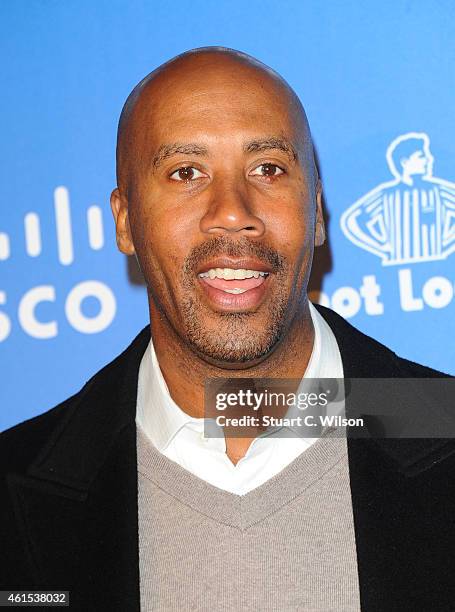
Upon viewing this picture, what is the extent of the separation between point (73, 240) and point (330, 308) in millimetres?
623

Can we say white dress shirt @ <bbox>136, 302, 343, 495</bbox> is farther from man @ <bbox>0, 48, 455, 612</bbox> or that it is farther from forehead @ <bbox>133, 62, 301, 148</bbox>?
forehead @ <bbox>133, 62, 301, 148</bbox>

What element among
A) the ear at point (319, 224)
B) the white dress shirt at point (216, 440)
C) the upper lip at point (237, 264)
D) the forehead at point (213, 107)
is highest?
the forehead at point (213, 107)

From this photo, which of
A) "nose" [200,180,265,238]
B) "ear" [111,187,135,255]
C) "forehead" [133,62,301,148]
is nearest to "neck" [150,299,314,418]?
"ear" [111,187,135,255]

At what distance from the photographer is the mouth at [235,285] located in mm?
1742

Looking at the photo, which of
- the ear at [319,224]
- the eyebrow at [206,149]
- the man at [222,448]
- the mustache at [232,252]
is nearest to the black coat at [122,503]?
the man at [222,448]

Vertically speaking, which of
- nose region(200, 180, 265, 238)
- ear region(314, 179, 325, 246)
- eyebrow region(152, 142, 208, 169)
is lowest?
nose region(200, 180, 265, 238)

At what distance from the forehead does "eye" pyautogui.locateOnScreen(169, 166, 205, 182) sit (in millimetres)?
56

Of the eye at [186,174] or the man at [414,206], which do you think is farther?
the man at [414,206]

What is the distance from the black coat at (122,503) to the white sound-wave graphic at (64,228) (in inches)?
13.5

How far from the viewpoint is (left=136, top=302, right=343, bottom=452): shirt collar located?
1.84 metres

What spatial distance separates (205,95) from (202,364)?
520 mm

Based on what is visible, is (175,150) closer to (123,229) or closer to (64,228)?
(123,229)

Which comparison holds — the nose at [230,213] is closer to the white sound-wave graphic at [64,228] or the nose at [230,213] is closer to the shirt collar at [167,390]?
the shirt collar at [167,390]

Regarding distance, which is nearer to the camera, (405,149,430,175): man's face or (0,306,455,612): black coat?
(0,306,455,612): black coat
